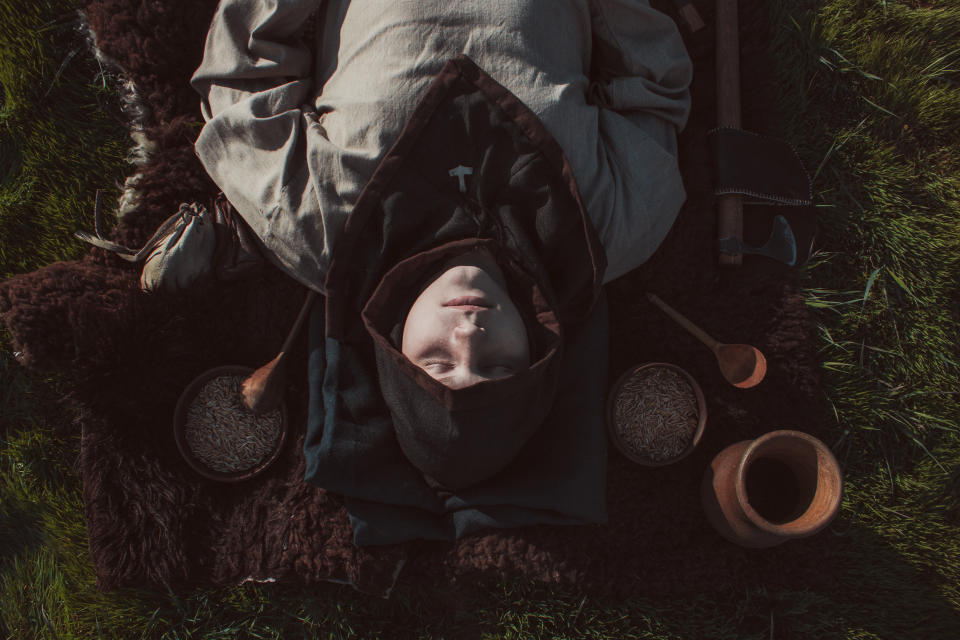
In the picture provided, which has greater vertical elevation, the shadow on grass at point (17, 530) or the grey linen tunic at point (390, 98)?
the grey linen tunic at point (390, 98)

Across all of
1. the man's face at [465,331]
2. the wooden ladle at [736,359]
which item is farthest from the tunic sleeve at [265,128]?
the wooden ladle at [736,359]

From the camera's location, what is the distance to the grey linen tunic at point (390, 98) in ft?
5.17

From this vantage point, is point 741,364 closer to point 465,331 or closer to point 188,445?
point 465,331

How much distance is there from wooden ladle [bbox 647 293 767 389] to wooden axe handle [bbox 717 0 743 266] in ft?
0.90

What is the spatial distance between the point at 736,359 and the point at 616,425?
1.45 ft

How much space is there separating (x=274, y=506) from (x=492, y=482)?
0.71m

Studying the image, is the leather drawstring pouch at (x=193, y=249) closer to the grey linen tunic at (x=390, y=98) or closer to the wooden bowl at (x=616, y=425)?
the grey linen tunic at (x=390, y=98)

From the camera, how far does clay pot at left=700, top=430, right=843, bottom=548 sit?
1591 millimetres

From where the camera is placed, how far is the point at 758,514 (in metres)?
1.60

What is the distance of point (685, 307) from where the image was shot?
6.31 ft

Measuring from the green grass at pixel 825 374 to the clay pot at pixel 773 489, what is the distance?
33 cm

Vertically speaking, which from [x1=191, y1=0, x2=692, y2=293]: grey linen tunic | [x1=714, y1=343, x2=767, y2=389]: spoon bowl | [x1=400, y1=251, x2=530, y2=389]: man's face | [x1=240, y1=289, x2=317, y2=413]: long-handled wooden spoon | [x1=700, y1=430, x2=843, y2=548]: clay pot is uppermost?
[x1=191, y1=0, x2=692, y2=293]: grey linen tunic

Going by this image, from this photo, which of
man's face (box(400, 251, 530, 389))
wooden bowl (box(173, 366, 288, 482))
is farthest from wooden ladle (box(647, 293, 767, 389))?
wooden bowl (box(173, 366, 288, 482))

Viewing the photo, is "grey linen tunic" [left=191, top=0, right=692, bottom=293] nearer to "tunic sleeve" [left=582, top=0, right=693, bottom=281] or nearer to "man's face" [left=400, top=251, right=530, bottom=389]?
"tunic sleeve" [left=582, top=0, right=693, bottom=281]
